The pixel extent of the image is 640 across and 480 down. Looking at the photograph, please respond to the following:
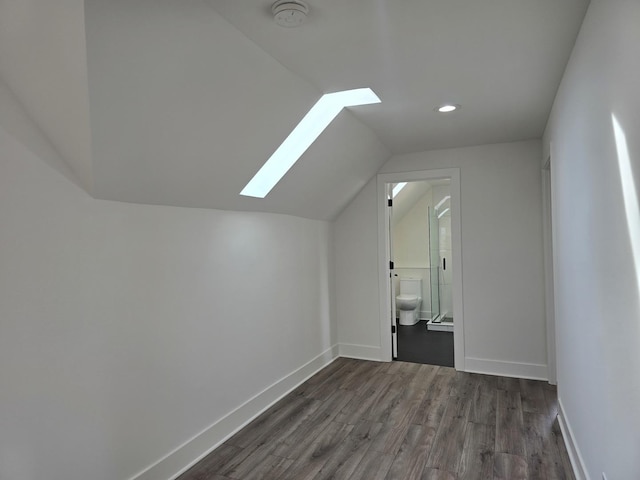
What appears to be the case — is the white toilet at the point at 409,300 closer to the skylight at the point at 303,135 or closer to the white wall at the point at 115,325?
the white wall at the point at 115,325

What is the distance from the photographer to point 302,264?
4.27m

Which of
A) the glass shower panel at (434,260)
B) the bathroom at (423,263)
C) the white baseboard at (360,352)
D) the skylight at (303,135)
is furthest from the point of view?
the glass shower panel at (434,260)

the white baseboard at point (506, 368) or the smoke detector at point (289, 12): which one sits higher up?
the smoke detector at point (289, 12)

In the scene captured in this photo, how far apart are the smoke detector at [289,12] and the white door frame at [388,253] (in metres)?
3.01

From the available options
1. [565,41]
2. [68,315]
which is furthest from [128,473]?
[565,41]

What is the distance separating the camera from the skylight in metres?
3.04

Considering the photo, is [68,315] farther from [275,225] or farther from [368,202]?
[368,202]

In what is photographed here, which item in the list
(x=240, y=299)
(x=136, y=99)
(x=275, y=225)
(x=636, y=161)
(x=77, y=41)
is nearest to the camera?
(x=636, y=161)

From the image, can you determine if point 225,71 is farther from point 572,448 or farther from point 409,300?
point 409,300

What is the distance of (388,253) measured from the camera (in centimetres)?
483

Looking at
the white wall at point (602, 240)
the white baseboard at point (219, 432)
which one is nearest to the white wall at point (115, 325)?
the white baseboard at point (219, 432)

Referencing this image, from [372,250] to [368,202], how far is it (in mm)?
573

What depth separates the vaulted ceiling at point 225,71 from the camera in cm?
159

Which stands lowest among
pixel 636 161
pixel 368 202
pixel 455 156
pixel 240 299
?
pixel 240 299
